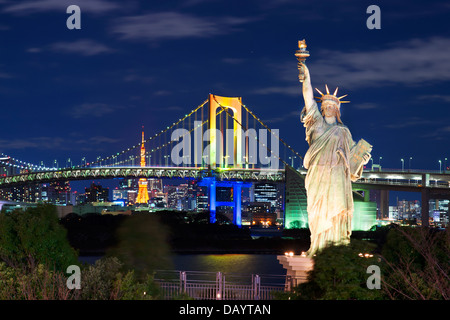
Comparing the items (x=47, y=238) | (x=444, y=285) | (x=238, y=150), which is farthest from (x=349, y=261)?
(x=238, y=150)

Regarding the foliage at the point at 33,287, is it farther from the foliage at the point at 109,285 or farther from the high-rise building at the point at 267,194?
the high-rise building at the point at 267,194

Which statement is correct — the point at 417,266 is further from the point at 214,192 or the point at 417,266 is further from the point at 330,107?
the point at 214,192

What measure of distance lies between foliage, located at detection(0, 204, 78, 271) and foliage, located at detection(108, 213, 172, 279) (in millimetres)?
2368

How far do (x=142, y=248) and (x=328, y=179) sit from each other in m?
3.73

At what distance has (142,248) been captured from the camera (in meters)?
14.1

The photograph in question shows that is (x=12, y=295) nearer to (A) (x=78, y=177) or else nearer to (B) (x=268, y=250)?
(B) (x=268, y=250)

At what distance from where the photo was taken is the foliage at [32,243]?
16266 mm

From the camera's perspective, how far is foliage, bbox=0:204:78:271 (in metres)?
16.3

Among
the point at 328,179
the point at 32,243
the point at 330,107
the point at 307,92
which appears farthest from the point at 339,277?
the point at 32,243

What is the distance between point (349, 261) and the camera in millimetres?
10305

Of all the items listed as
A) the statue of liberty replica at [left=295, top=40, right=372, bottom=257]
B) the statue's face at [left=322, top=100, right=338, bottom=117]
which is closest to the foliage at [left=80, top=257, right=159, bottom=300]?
the statue of liberty replica at [left=295, top=40, right=372, bottom=257]

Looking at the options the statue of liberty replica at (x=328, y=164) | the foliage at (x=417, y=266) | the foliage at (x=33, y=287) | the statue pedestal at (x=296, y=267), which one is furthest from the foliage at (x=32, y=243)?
the foliage at (x=417, y=266)

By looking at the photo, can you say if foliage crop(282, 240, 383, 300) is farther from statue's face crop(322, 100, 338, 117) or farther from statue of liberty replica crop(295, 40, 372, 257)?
statue's face crop(322, 100, 338, 117)
